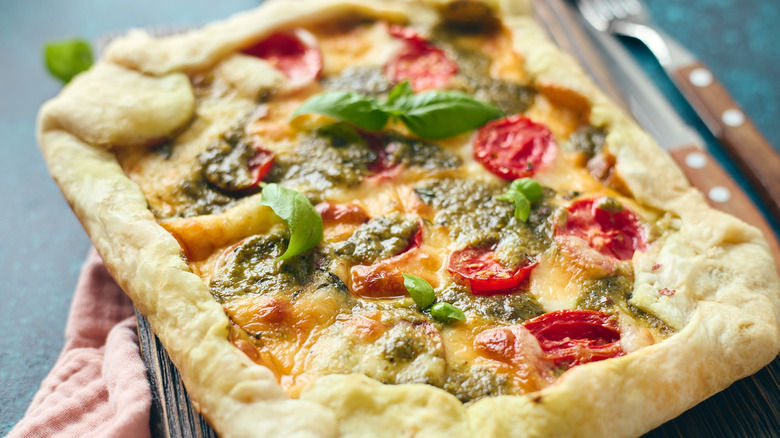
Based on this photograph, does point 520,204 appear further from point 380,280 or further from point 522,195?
point 380,280

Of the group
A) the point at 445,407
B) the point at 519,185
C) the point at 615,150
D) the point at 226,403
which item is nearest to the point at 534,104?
the point at 615,150

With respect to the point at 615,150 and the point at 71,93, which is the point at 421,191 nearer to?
the point at 615,150

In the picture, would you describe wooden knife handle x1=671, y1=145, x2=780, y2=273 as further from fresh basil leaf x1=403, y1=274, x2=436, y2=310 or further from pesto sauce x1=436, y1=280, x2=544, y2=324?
fresh basil leaf x1=403, y1=274, x2=436, y2=310

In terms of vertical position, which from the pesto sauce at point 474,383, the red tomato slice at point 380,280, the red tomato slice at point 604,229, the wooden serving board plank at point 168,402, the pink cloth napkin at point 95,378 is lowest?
the pink cloth napkin at point 95,378

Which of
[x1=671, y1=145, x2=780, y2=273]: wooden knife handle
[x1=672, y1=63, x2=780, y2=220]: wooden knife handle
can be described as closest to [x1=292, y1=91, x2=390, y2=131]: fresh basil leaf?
[x1=671, y1=145, x2=780, y2=273]: wooden knife handle

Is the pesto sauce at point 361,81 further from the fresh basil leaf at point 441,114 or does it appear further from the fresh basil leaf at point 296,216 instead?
the fresh basil leaf at point 296,216

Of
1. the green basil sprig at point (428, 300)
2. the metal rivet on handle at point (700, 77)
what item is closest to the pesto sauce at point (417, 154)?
the green basil sprig at point (428, 300)
